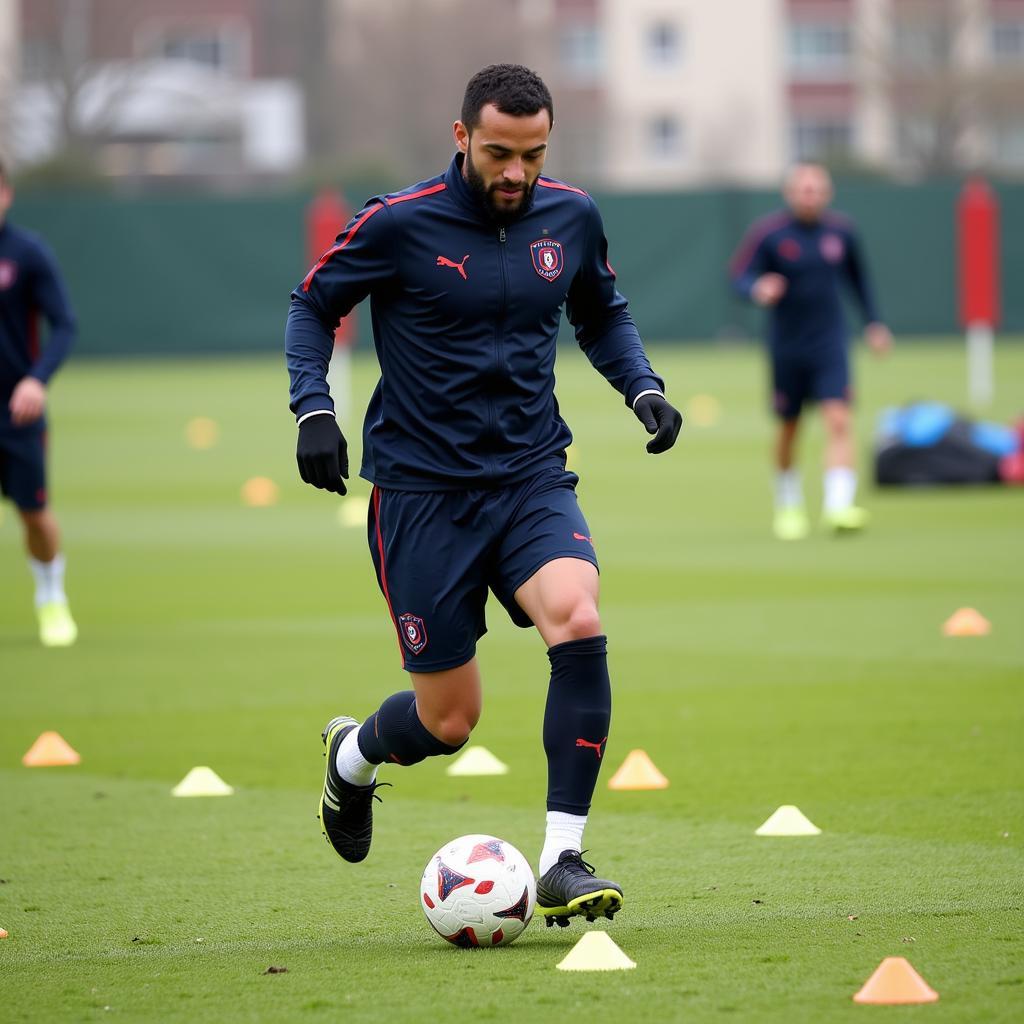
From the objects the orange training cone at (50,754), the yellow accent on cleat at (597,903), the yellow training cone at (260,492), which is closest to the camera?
the yellow accent on cleat at (597,903)

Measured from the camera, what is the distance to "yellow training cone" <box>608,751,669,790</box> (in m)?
7.29

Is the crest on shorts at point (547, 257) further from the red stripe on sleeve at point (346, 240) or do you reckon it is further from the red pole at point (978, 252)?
the red pole at point (978, 252)

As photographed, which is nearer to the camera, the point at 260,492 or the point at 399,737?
the point at 399,737

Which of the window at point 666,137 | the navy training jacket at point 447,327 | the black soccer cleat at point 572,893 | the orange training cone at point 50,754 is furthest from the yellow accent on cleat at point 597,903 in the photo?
the window at point 666,137

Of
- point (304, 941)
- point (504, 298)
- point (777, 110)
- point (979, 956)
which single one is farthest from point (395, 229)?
point (777, 110)

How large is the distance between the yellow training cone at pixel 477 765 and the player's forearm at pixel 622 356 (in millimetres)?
1985

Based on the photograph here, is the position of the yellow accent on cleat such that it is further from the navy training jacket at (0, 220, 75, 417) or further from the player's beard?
the navy training jacket at (0, 220, 75, 417)

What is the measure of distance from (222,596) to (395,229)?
24.0 feet

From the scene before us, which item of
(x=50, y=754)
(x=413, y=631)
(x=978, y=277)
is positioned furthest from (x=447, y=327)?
(x=978, y=277)

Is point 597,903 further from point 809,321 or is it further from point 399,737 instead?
point 809,321

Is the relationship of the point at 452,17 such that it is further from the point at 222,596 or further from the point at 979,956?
the point at 979,956

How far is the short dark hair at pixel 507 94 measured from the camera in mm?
5492

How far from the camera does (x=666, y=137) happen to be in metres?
83.2

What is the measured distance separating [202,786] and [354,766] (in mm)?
1514
